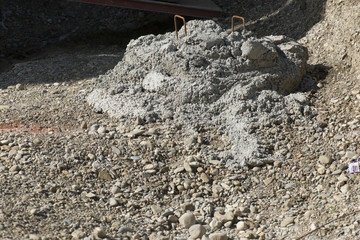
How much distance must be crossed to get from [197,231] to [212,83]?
7.37 ft

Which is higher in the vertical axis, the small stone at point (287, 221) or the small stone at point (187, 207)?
the small stone at point (287, 221)

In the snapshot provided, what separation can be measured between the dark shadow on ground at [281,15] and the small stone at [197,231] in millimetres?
4763

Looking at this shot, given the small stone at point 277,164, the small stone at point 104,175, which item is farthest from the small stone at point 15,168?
the small stone at point 277,164

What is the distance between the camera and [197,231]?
441 centimetres

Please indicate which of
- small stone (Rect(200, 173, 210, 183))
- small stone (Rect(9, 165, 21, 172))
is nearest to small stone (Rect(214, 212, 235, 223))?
small stone (Rect(200, 173, 210, 183))

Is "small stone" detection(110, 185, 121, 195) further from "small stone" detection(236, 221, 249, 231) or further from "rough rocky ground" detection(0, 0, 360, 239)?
"small stone" detection(236, 221, 249, 231)

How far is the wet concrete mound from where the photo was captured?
591 centimetres

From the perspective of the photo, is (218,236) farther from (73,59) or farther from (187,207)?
(73,59)

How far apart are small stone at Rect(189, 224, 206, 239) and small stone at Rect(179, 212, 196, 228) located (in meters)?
0.09

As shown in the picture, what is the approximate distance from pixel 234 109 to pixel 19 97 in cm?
330

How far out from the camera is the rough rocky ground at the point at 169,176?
442 cm

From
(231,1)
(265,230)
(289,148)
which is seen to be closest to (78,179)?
(265,230)

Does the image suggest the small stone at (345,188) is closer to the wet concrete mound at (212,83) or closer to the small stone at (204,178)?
the wet concrete mound at (212,83)

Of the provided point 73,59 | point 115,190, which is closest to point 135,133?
point 115,190
